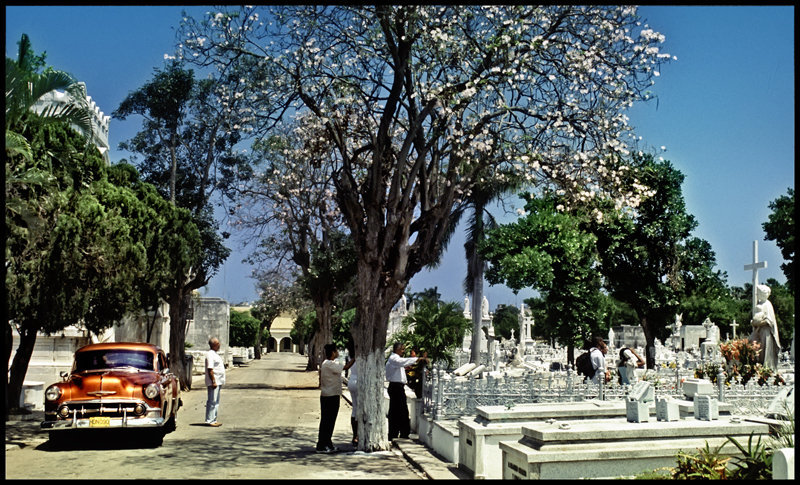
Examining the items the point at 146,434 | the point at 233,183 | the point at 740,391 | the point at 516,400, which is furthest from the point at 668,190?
the point at 146,434

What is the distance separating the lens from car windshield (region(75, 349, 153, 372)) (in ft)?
50.0

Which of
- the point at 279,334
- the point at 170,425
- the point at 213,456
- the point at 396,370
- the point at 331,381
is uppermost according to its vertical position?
the point at 279,334

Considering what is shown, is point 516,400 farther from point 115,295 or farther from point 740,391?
point 115,295

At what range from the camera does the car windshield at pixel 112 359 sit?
15.2m

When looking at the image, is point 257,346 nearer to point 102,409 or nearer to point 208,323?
point 208,323

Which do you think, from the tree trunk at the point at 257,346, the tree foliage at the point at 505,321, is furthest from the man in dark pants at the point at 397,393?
the tree trunk at the point at 257,346

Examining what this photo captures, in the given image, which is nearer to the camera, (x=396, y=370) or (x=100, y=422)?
(x=100, y=422)

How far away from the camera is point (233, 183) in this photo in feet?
112

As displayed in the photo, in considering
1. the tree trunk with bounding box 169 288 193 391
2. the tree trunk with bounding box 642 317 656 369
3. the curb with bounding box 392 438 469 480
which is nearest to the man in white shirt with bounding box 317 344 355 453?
the curb with bounding box 392 438 469 480

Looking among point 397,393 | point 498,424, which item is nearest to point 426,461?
point 498,424

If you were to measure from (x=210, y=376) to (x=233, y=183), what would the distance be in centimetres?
1813

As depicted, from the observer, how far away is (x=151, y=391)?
14328mm

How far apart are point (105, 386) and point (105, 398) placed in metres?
0.23

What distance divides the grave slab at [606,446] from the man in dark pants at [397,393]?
5.38m
